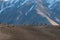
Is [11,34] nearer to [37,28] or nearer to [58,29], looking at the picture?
[37,28]

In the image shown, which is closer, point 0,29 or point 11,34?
point 11,34

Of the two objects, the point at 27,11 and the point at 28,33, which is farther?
the point at 27,11

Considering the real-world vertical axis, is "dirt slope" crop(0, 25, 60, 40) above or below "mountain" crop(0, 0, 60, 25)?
below

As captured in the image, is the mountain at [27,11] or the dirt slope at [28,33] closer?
the dirt slope at [28,33]

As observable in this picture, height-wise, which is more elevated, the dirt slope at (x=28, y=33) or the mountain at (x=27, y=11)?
the mountain at (x=27, y=11)

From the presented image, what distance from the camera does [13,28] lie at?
1432 millimetres

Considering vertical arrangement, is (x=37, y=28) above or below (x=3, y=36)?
above

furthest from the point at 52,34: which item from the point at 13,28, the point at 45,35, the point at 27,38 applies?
the point at 13,28

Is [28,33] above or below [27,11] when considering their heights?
below

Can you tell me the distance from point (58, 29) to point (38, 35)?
0.72 feet

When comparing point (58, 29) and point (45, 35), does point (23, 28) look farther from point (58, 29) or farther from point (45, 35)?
point (58, 29)

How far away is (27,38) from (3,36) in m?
0.18

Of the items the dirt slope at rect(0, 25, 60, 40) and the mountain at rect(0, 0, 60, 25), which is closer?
the dirt slope at rect(0, 25, 60, 40)

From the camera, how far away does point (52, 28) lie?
146cm
